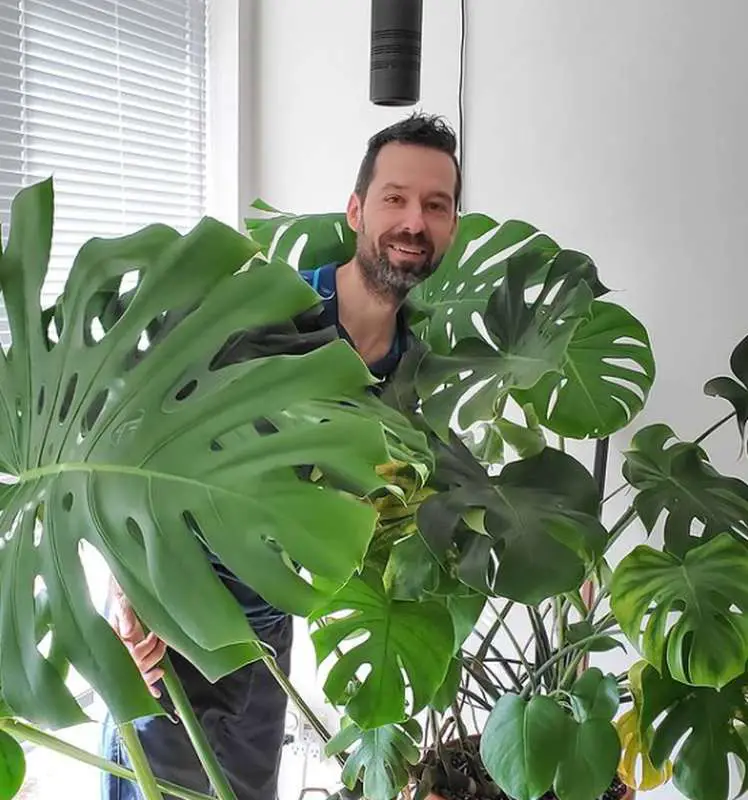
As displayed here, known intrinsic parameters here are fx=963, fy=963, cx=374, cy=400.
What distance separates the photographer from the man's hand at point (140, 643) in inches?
38.7

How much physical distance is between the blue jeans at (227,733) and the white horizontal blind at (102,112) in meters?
0.62

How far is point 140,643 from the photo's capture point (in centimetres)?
100

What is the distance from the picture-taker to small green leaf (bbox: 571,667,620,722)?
868 millimetres

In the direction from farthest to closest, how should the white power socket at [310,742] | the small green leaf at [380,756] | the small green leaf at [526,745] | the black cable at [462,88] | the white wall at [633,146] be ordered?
the white power socket at [310,742] < the black cable at [462,88] < the white wall at [633,146] < the small green leaf at [380,756] < the small green leaf at [526,745]

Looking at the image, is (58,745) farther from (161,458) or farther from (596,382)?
(596,382)

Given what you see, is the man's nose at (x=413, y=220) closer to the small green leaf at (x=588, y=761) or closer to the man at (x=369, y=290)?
the man at (x=369, y=290)

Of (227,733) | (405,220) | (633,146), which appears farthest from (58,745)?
(633,146)

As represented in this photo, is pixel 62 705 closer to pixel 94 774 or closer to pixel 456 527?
pixel 456 527

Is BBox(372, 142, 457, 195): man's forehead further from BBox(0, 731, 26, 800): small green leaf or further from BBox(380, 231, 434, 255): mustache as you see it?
BBox(0, 731, 26, 800): small green leaf

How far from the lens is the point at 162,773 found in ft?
4.29

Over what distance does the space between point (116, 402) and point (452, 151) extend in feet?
2.91

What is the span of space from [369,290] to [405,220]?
0.11 meters

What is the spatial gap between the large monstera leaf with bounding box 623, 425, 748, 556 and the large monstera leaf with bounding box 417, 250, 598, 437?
0.18 metres

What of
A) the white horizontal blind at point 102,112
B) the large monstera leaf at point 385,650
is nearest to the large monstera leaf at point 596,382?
the large monstera leaf at point 385,650
